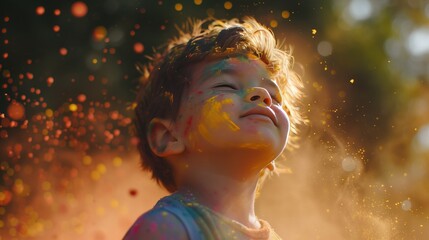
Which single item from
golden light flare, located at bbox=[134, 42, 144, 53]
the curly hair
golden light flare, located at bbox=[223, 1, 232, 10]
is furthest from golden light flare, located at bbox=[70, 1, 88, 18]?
the curly hair

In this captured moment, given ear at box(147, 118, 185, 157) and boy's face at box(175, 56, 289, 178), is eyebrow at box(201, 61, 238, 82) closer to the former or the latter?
boy's face at box(175, 56, 289, 178)

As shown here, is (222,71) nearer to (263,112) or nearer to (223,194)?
(263,112)

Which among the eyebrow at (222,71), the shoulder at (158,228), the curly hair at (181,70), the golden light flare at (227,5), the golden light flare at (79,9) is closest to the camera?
the shoulder at (158,228)

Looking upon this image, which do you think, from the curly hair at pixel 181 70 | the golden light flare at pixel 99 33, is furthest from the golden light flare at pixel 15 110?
the curly hair at pixel 181 70

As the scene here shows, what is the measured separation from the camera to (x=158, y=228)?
1.97m

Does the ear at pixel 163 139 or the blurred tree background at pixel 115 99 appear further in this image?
the blurred tree background at pixel 115 99

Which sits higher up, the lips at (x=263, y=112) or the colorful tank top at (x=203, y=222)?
the lips at (x=263, y=112)

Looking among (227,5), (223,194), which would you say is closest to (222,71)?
(223,194)

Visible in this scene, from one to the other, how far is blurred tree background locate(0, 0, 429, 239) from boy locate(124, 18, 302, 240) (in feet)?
3.68

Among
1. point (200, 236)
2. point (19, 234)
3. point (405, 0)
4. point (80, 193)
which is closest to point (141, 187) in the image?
point (80, 193)

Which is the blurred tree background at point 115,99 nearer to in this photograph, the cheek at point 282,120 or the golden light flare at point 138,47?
the golden light flare at point 138,47

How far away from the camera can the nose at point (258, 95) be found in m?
2.23

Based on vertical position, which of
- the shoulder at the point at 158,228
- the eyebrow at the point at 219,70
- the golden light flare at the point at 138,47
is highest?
the golden light flare at the point at 138,47

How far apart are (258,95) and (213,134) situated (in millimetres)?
222
